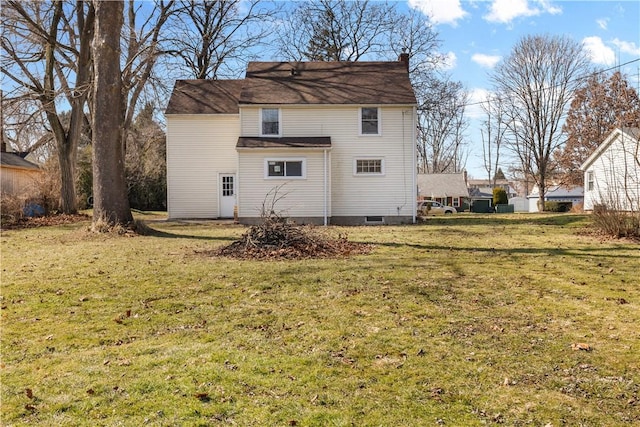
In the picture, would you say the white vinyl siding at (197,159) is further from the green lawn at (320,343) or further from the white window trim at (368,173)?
the green lawn at (320,343)

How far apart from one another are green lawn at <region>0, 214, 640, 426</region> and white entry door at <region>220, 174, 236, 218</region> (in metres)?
14.1

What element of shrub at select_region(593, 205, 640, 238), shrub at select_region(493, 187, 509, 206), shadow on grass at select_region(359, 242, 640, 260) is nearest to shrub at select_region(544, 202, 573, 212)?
shrub at select_region(493, 187, 509, 206)

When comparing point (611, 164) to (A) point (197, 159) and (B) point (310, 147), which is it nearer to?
(B) point (310, 147)

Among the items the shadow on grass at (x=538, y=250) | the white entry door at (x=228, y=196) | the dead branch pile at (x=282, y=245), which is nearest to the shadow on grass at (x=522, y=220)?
the shadow on grass at (x=538, y=250)

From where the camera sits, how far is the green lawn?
3510 millimetres

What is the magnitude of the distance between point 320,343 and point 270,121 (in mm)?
16830

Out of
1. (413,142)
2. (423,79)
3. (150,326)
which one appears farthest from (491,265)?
(423,79)

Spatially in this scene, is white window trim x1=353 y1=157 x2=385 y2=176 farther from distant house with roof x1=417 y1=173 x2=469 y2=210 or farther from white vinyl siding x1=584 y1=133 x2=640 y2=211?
distant house with roof x1=417 y1=173 x2=469 y2=210

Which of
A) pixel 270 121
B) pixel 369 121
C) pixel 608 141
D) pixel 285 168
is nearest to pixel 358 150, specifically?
pixel 369 121

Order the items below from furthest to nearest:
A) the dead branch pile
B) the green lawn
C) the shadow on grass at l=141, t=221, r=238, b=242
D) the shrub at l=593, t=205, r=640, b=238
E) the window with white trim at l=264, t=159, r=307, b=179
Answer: the window with white trim at l=264, t=159, r=307, b=179 → the shadow on grass at l=141, t=221, r=238, b=242 → the shrub at l=593, t=205, r=640, b=238 → the dead branch pile → the green lawn

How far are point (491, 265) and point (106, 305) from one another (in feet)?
22.4

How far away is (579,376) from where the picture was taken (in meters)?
4.04

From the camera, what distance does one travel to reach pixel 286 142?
19.8m

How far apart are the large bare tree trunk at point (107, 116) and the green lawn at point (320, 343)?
5.51 meters
